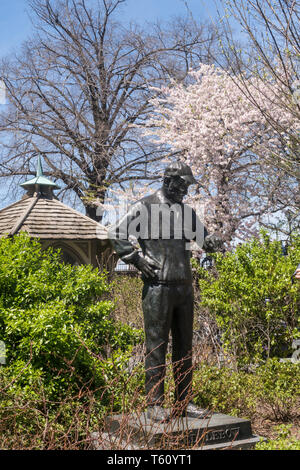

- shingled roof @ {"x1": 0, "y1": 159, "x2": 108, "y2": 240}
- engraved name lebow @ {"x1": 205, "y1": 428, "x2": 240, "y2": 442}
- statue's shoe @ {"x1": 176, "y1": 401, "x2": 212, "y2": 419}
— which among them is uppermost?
shingled roof @ {"x1": 0, "y1": 159, "x2": 108, "y2": 240}

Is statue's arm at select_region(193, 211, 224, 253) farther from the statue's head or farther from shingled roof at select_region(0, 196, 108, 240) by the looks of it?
shingled roof at select_region(0, 196, 108, 240)

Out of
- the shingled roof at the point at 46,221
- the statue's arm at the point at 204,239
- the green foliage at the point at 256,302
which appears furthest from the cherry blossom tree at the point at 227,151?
the statue's arm at the point at 204,239

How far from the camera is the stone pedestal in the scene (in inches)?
163

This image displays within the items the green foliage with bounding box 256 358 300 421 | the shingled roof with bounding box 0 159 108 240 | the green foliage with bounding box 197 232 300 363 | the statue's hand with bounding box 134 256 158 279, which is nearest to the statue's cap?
the statue's hand with bounding box 134 256 158 279

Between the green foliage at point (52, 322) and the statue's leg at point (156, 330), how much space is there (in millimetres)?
485

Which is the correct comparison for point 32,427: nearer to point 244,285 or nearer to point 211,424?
point 211,424

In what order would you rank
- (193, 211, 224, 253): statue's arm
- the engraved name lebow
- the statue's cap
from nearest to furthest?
the engraved name lebow, the statue's cap, (193, 211, 224, 253): statue's arm

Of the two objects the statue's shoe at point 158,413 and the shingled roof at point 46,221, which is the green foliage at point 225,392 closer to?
the statue's shoe at point 158,413

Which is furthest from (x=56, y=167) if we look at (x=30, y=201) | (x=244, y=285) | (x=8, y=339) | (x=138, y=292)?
(x=8, y=339)

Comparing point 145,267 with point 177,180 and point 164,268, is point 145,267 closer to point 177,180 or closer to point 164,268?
point 164,268

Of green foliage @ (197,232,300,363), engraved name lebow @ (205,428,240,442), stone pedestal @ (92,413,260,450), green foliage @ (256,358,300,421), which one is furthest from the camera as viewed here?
green foliage @ (197,232,300,363)

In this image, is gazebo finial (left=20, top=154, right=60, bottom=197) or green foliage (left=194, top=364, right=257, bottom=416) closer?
green foliage (left=194, top=364, right=257, bottom=416)

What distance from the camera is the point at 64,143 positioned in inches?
794

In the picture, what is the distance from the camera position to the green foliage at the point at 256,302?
8719mm
